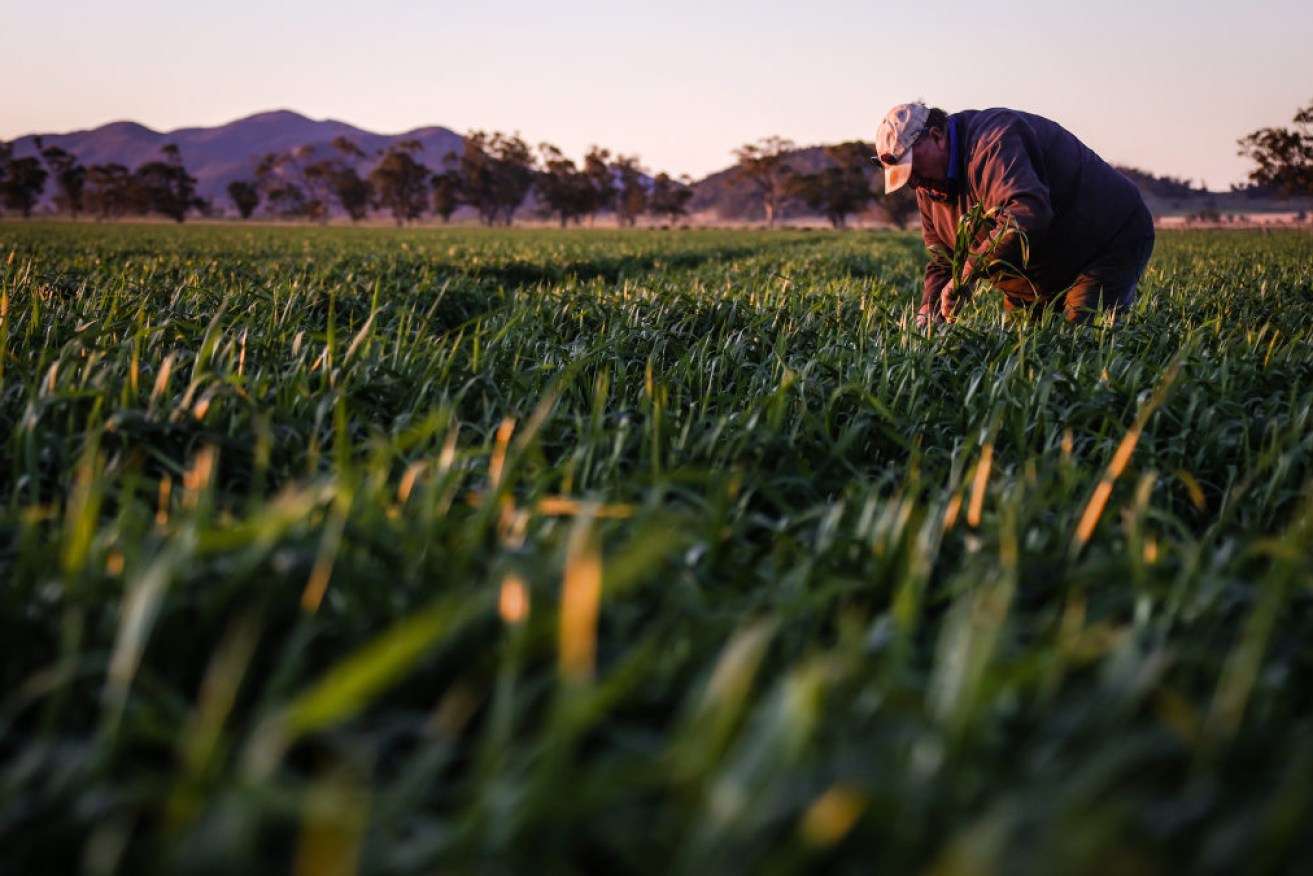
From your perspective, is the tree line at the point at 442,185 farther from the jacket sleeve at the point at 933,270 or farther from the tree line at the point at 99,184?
the jacket sleeve at the point at 933,270

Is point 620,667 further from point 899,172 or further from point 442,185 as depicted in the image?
point 442,185

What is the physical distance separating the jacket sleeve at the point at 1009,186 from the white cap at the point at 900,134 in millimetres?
443

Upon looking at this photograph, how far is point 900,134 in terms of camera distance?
17.0 feet

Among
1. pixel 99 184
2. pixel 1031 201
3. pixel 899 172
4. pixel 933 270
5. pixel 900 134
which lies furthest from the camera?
pixel 99 184

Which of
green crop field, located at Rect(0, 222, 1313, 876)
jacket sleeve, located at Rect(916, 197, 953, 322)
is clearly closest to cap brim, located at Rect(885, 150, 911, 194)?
jacket sleeve, located at Rect(916, 197, 953, 322)

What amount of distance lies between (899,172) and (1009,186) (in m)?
0.71

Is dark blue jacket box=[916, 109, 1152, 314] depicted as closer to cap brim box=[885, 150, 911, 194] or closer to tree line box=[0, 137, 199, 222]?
cap brim box=[885, 150, 911, 194]

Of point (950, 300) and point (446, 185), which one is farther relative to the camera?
point (446, 185)

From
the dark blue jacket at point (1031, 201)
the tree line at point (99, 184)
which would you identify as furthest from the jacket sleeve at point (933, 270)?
the tree line at point (99, 184)

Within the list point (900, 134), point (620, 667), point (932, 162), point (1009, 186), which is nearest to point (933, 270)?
point (932, 162)

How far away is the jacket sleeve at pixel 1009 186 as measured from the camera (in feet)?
16.1

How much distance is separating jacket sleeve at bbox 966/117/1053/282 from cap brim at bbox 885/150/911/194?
440 millimetres

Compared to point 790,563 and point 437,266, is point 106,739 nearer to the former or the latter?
point 790,563

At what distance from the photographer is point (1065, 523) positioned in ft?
6.05
